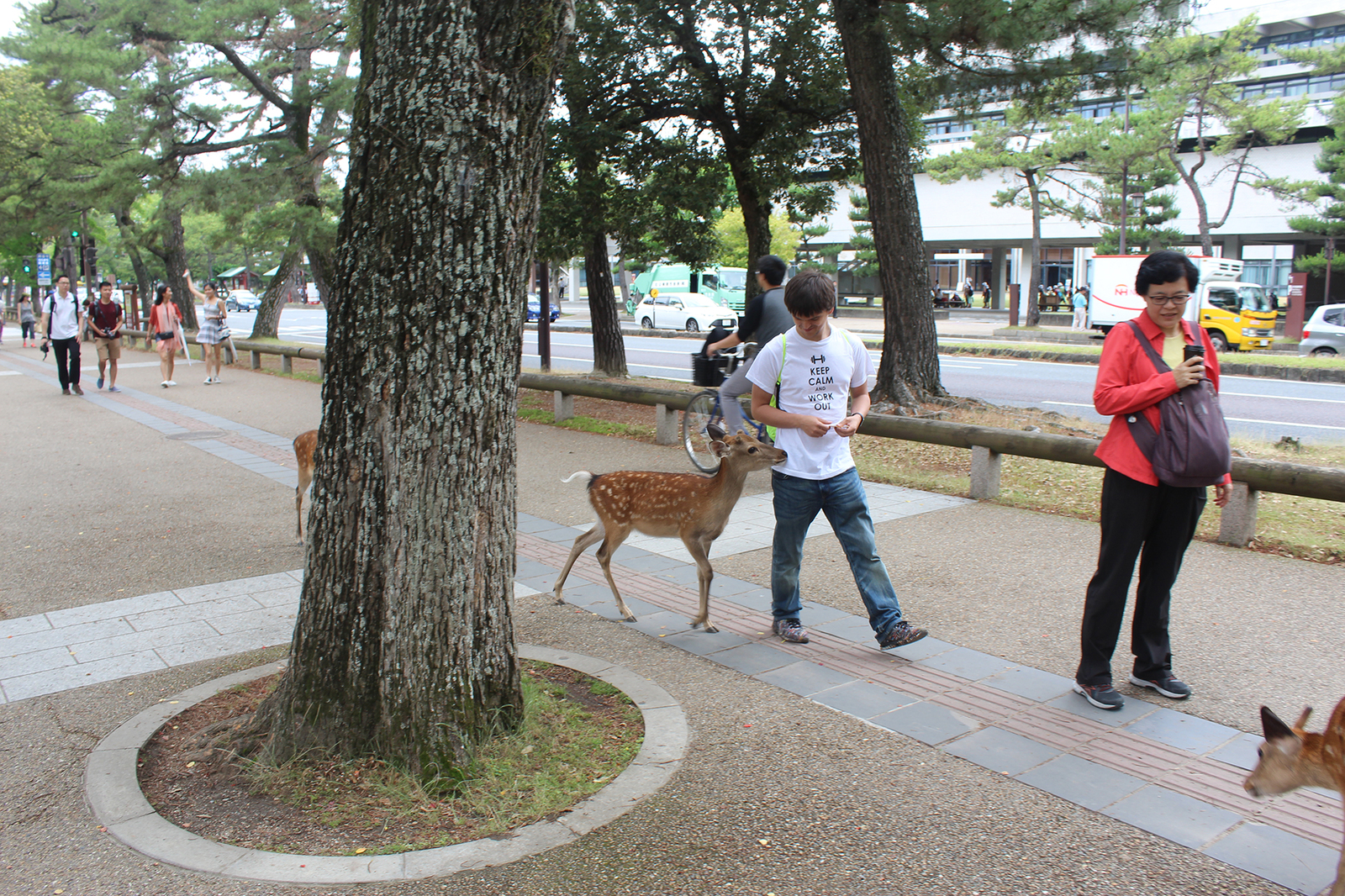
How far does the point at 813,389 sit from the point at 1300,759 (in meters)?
2.64

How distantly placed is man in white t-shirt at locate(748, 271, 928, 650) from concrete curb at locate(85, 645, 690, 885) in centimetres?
124

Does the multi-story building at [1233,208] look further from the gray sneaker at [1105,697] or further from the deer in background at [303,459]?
the gray sneaker at [1105,697]

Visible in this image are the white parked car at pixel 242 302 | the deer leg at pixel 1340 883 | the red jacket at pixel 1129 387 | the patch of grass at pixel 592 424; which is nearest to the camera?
the deer leg at pixel 1340 883

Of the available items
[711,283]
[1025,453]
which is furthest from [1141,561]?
[711,283]

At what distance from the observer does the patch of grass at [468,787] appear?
340 cm

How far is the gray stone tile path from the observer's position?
3.45 m

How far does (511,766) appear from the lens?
12.2ft

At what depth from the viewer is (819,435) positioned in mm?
4898

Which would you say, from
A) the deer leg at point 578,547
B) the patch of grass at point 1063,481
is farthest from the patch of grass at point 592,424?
the deer leg at point 578,547

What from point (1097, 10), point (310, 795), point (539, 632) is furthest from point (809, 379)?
point (1097, 10)

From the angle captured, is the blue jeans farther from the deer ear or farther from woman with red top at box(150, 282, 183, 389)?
woman with red top at box(150, 282, 183, 389)

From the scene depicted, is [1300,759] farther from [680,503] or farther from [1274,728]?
[680,503]

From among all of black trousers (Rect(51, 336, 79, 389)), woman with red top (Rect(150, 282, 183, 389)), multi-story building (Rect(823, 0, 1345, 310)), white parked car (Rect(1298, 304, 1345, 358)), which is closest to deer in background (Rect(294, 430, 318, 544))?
black trousers (Rect(51, 336, 79, 389))

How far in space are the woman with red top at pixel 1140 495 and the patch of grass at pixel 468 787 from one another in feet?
6.73
